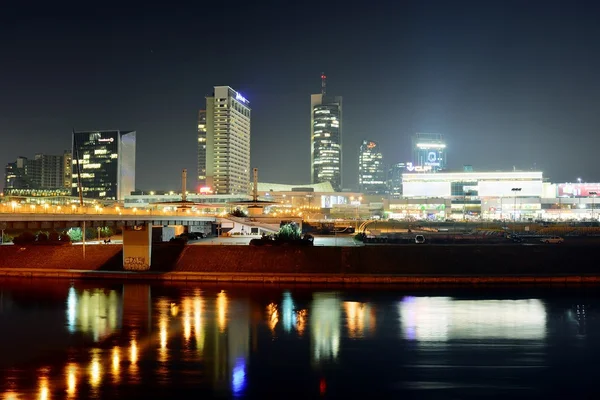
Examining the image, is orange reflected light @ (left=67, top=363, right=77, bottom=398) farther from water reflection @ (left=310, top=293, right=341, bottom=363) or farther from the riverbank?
the riverbank

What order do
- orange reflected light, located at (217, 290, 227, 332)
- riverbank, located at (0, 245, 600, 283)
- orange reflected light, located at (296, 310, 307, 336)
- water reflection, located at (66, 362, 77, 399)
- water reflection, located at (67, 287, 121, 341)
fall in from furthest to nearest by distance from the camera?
1. riverbank, located at (0, 245, 600, 283)
2. orange reflected light, located at (217, 290, 227, 332)
3. water reflection, located at (67, 287, 121, 341)
4. orange reflected light, located at (296, 310, 307, 336)
5. water reflection, located at (66, 362, 77, 399)

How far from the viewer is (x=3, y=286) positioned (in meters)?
31.9

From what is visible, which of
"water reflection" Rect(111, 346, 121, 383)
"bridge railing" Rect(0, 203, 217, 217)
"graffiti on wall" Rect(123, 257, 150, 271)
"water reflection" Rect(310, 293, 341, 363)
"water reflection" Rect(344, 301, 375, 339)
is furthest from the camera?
"graffiti on wall" Rect(123, 257, 150, 271)

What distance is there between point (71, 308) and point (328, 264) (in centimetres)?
1612

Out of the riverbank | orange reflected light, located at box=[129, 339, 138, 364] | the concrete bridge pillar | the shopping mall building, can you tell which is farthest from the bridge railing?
the shopping mall building

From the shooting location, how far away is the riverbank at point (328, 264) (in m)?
32.8

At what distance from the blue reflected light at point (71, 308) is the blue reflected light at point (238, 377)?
336 inches

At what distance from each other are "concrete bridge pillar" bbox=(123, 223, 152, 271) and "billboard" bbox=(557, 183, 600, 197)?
108846mm

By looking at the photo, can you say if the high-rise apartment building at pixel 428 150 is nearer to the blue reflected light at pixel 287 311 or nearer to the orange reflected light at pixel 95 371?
the blue reflected light at pixel 287 311

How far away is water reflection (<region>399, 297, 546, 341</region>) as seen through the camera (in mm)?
20344

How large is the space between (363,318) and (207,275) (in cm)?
1373

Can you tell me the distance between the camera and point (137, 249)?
3597 cm

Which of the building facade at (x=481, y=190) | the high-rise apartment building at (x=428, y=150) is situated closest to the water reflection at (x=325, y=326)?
the building facade at (x=481, y=190)

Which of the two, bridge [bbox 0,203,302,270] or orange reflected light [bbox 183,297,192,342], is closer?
orange reflected light [bbox 183,297,192,342]
